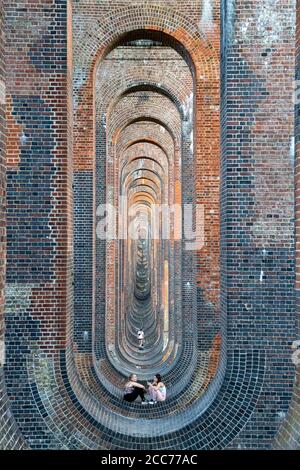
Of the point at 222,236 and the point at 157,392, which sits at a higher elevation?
the point at 222,236

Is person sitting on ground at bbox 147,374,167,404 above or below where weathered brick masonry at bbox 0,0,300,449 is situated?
below

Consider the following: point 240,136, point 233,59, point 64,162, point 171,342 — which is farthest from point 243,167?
point 171,342

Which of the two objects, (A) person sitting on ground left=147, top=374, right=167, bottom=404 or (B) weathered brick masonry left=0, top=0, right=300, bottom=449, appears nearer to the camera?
(B) weathered brick masonry left=0, top=0, right=300, bottom=449

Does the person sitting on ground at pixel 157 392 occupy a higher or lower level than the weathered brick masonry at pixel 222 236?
lower

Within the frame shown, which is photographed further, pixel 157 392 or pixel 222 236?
pixel 157 392

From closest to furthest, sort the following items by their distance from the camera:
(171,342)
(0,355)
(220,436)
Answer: (0,355)
(220,436)
(171,342)

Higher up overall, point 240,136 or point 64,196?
point 240,136

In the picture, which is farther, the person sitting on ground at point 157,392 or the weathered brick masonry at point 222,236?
the person sitting on ground at point 157,392

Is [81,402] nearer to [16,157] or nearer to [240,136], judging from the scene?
[16,157]

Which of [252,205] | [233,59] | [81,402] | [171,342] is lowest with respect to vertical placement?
[171,342]

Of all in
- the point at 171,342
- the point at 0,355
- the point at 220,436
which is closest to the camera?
the point at 0,355
